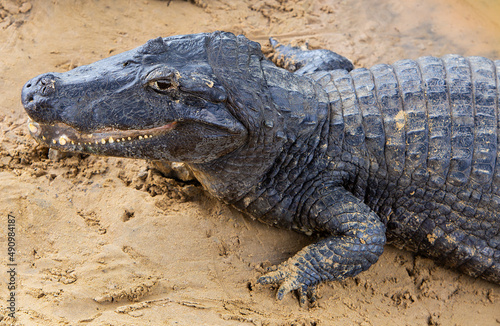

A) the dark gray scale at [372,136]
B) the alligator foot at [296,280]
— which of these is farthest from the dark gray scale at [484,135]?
the alligator foot at [296,280]

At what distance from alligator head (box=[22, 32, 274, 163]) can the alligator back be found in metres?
1.04

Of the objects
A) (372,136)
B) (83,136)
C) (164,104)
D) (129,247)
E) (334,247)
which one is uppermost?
(164,104)

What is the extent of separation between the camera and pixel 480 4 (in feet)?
20.5

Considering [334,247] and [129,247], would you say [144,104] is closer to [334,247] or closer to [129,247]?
[129,247]

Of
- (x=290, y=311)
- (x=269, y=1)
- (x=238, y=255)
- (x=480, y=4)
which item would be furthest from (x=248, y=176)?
(x=480, y=4)

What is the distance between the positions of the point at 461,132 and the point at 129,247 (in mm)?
2782

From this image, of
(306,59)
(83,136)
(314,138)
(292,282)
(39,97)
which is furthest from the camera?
(306,59)

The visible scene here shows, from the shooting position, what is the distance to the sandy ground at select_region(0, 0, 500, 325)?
9.48 feet

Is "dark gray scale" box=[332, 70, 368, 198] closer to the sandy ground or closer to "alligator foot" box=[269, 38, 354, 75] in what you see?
the sandy ground

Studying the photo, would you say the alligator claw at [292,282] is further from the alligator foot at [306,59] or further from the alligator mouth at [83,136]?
the alligator foot at [306,59]

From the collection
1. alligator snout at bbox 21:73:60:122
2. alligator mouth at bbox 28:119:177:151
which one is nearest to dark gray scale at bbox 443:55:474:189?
alligator mouth at bbox 28:119:177:151

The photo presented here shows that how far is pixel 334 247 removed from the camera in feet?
11.3

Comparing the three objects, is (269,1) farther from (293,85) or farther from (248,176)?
(248,176)

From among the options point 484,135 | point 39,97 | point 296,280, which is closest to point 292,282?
point 296,280
